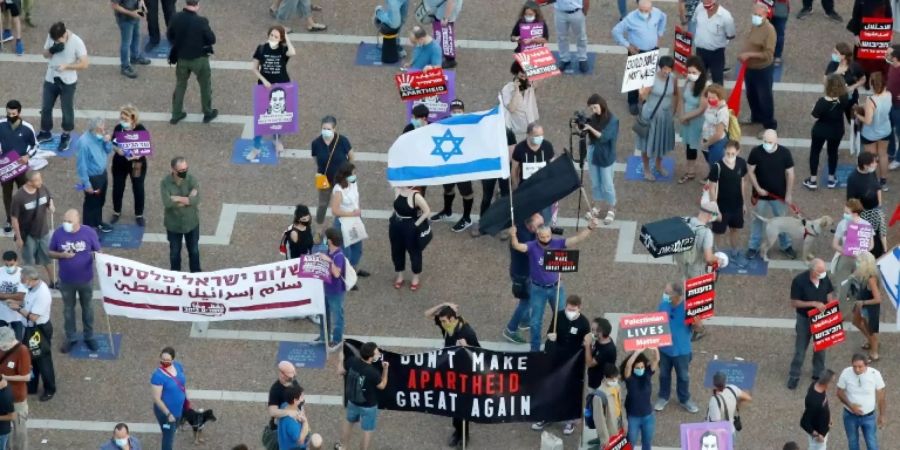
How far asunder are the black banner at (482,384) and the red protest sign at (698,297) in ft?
4.52

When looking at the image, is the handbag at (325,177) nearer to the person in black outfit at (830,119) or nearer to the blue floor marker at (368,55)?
the blue floor marker at (368,55)

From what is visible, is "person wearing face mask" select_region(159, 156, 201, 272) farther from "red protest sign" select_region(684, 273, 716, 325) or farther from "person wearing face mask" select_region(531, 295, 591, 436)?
"red protest sign" select_region(684, 273, 716, 325)

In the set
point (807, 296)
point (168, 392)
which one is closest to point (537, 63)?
point (807, 296)

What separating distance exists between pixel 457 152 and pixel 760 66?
5.48 metres

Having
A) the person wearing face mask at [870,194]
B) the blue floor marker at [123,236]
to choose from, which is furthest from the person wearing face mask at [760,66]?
the blue floor marker at [123,236]

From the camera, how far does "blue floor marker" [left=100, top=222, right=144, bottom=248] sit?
30203mm

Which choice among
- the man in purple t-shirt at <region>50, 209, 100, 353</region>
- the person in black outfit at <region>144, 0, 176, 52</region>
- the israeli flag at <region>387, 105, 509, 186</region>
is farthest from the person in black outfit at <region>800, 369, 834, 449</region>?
the person in black outfit at <region>144, 0, 176, 52</region>

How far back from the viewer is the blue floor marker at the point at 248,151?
3167cm

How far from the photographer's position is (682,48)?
1233 inches

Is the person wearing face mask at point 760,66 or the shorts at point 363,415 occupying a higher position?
the person wearing face mask at point 760,66

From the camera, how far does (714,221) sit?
2981 cm

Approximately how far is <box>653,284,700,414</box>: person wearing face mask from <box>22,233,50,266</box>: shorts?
25.2 feet

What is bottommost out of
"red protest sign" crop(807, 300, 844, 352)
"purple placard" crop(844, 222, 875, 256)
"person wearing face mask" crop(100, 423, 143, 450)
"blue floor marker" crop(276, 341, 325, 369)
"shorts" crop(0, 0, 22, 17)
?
"blue floor marker" crop(276, 341, 325, 369)

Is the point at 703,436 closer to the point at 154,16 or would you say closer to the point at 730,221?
the point at 730,221
